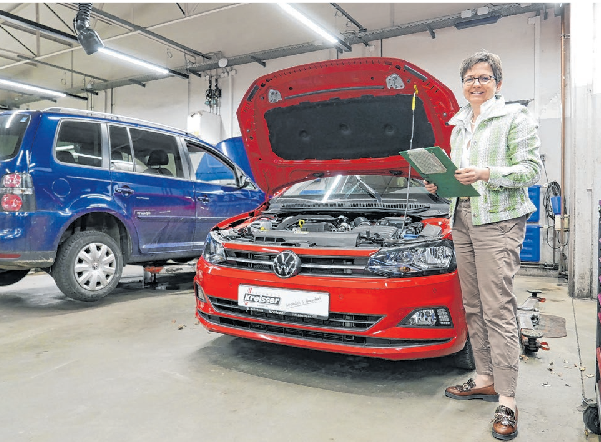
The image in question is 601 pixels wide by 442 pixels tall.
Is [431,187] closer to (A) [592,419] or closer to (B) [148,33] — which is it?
(A) [592,419]

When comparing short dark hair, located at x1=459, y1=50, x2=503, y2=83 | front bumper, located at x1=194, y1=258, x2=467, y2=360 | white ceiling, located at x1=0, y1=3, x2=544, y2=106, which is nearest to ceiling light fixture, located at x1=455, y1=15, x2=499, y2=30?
white ceiling, located at x1=0, y1=3, x2=544, y2=106

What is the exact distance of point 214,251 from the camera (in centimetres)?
249

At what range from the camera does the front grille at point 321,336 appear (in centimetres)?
196

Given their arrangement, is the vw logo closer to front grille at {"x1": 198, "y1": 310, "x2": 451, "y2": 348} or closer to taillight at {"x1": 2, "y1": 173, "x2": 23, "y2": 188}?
front grille at {"x1": 198, "y1": 310, "x2": 451, "y2": 348}

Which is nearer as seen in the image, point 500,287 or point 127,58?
point 500,287

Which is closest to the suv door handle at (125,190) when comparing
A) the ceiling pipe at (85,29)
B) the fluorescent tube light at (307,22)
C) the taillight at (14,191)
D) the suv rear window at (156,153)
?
the suv rear window at (156,153)

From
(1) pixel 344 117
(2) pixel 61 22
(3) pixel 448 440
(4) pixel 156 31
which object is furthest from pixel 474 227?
(2) pixel 61 22

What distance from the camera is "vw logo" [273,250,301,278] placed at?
2.12m

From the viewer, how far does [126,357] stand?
2.51 m

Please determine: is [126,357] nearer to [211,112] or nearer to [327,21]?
[327,21]

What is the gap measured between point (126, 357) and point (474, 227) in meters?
2.03

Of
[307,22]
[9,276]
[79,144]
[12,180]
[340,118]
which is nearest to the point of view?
[340,118]

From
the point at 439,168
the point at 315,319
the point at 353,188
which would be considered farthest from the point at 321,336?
the point at 353,188

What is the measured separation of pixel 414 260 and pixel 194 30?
10082 millimetres
